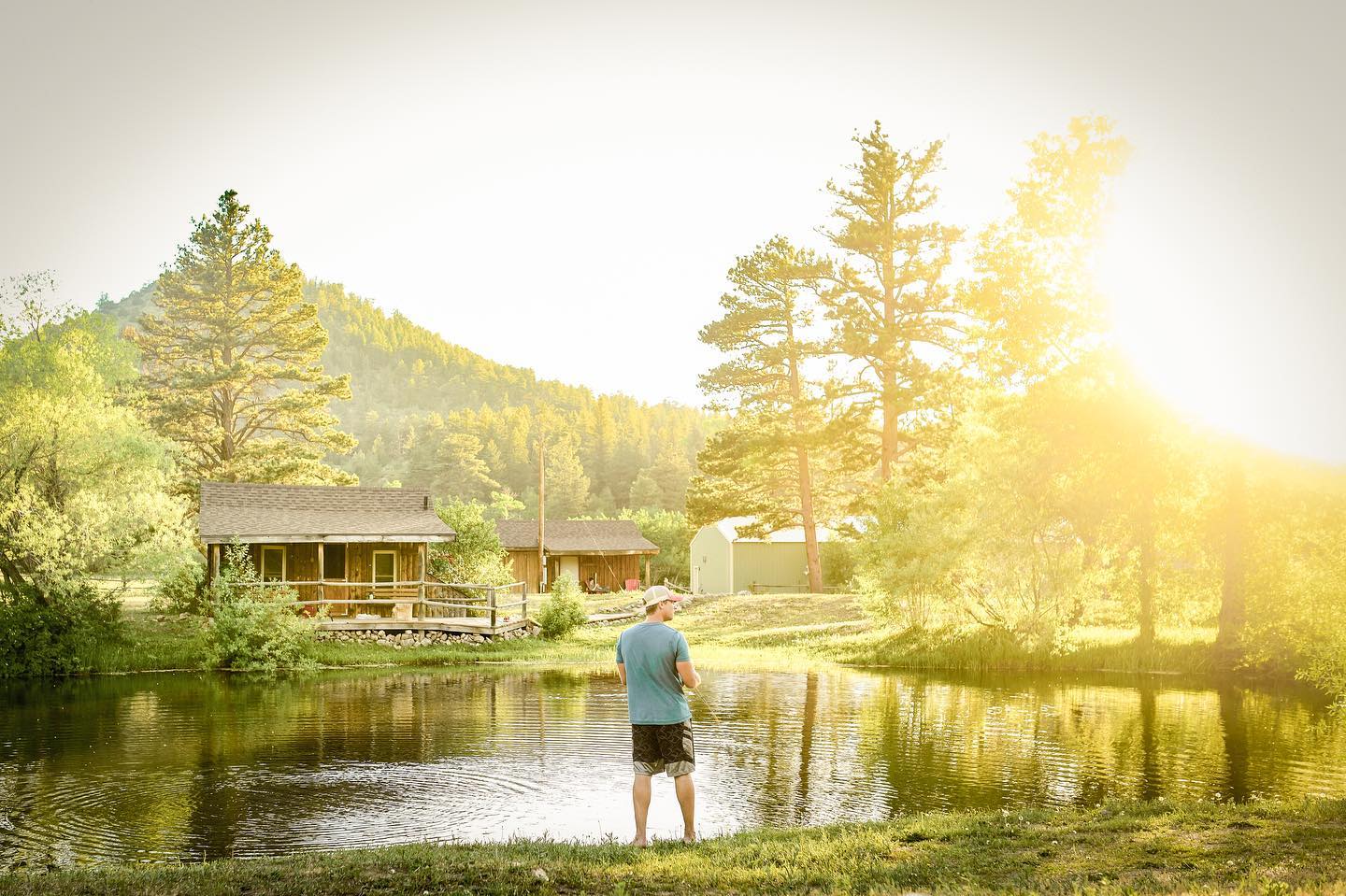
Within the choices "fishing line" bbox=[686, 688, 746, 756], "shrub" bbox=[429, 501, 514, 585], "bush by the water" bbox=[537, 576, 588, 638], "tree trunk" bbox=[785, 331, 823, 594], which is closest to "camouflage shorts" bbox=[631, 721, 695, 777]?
"fishing line" bbox=[686, 688, 746, 756]

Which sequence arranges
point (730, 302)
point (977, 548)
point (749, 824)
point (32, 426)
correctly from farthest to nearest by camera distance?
point (730, 302) → point (32, 426) → point (977, 548) → point (749, 824)

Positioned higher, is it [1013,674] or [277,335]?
[277,335]

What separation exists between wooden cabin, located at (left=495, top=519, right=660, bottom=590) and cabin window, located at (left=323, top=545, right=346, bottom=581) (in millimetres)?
24165

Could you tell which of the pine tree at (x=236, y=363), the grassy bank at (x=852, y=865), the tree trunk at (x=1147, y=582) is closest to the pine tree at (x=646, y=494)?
the pine tree at (x=236, y=363)

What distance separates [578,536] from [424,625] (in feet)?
99.7

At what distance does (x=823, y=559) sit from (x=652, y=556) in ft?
55.5

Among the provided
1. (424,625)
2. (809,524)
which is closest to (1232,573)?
(424,625)

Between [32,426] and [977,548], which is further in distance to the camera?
[32,426]

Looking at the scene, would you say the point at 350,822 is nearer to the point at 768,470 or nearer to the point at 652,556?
the point at 768,470

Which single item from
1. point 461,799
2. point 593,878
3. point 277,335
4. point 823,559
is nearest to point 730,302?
point 823,559

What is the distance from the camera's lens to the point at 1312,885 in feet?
20.1

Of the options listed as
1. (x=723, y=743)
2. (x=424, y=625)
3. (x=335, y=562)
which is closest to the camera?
(x=723, y=743)

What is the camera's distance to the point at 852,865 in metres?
7.24

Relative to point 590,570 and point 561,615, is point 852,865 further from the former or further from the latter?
point 590,570
